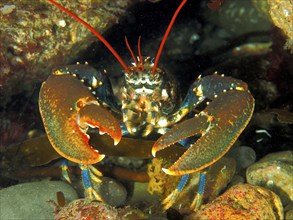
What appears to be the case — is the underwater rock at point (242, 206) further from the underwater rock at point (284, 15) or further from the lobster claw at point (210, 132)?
the underwater rock at point (284, 15)

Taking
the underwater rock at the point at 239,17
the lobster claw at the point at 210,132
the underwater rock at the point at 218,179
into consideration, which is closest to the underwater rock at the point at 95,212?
the lobster claw at the point at 210,132

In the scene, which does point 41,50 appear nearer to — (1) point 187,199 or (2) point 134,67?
(2) point 134,67

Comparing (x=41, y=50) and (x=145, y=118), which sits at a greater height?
(x=41, y=50)

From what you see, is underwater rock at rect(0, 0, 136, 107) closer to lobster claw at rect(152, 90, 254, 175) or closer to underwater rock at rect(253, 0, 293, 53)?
underwater rock at rect(253, 0, 293, 53)

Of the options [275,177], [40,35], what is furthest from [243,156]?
[40,35]

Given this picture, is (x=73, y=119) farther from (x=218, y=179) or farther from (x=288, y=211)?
(x=288, y=211)

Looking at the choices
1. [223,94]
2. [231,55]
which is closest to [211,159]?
[223,94]

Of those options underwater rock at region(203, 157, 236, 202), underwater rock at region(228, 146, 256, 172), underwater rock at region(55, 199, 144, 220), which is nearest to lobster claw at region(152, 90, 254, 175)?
underwater rock at region(55, 199, 144, 220)
